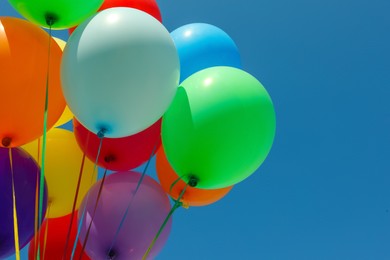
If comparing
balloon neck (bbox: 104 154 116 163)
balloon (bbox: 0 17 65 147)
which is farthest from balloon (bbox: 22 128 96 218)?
balloon (bbox: 0 17 65 147)

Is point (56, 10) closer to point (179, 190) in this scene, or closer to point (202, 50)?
point (202, 50)

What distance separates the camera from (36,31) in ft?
10.3

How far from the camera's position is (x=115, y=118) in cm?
286

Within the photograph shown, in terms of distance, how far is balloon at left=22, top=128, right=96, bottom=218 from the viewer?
146 inches

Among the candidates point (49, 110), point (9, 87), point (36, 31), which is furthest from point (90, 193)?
point (36, 31)

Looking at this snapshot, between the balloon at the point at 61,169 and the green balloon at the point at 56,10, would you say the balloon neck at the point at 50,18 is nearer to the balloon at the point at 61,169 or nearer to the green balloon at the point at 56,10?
the green balloon at the point at 56,10

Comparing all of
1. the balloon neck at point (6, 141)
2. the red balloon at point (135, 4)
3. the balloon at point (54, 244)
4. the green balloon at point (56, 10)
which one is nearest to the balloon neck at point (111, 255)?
the balloon at point (54, 244)

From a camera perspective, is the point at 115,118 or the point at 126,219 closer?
the point at 115,118

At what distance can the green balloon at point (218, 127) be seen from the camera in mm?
3076

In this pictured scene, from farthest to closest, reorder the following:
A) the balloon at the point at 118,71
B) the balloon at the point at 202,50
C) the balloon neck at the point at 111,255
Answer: the balloon at the point at 202,50 → the balloon neck at the point at 111,255 → the balloon at the point at 118,71

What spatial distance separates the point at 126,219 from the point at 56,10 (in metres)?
1.64

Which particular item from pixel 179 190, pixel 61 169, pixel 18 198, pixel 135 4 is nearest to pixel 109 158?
pixel 61 169

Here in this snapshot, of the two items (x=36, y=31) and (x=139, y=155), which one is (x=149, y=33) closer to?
(x=36, y=31)

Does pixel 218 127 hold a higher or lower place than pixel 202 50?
lower
